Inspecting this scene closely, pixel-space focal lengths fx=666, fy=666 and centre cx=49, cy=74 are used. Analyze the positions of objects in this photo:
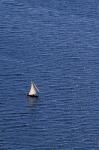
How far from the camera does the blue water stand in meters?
88.5

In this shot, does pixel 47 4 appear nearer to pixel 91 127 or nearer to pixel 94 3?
pixel 94 3

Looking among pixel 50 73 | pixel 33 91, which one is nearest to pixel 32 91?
pixel 33 91

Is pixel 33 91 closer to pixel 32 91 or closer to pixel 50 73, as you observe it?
pixel 32 91

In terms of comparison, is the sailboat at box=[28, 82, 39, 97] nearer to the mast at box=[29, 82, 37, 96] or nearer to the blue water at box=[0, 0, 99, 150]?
the mast at box=[29, 82, 37, 96]

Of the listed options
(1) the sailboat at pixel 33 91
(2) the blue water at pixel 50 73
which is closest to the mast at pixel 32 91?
(1) the sailboat at pixel 33 91

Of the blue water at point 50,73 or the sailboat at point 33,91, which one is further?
the sailboat at point 33,91

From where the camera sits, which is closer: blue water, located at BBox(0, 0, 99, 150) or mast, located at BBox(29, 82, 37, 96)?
blue water, located at BBox(0, 0, 99, 150)

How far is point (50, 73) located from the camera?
356ft

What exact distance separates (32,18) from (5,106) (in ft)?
140

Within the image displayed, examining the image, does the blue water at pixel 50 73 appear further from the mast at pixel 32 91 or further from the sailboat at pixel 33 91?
the mast at pixel 32 91

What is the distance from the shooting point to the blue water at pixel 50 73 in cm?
8850

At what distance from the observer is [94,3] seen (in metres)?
149

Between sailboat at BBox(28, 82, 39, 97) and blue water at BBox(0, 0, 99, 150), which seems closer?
blue water at BBox(0, 0, 99, 150)

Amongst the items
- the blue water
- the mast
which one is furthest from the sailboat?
the blue water
